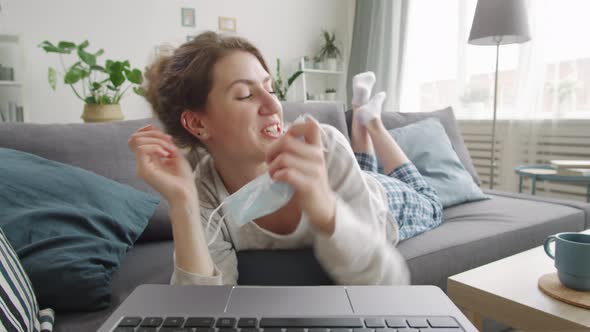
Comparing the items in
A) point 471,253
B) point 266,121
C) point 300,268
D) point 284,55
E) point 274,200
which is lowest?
point 471,253

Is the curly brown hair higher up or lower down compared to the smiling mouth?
higher up

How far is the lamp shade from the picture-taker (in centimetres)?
221

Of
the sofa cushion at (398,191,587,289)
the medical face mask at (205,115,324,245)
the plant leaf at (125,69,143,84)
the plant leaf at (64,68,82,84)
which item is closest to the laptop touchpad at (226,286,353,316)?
the medical face mask at (205,115,324,245)

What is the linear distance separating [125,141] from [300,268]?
77cm

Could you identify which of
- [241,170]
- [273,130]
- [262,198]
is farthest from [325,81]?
[262,198]

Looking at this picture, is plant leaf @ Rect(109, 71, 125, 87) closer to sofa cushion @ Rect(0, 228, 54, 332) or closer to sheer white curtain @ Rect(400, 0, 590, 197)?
sofa cushion @ Rect(0, 228, 54, 332)

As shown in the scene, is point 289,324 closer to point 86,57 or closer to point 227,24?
point 86,57

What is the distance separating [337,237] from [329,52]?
374 cm

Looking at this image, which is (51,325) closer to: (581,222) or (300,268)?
(300,268)

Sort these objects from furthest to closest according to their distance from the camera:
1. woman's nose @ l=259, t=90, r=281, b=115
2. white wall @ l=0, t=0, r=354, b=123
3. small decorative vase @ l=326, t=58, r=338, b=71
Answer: small decorative vase @ l=326, t=58, r=338, b=71, white wall @ l=0, t=0, r=354, b=123, woman's nose @ l=259, t=90, r=281, b=115

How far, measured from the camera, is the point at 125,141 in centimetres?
133

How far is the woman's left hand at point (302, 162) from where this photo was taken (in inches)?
22.1

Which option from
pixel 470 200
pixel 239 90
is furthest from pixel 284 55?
pixel 239 90

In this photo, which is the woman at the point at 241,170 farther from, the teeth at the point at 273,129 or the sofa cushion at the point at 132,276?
the sofa cushion at the point at 132,276
